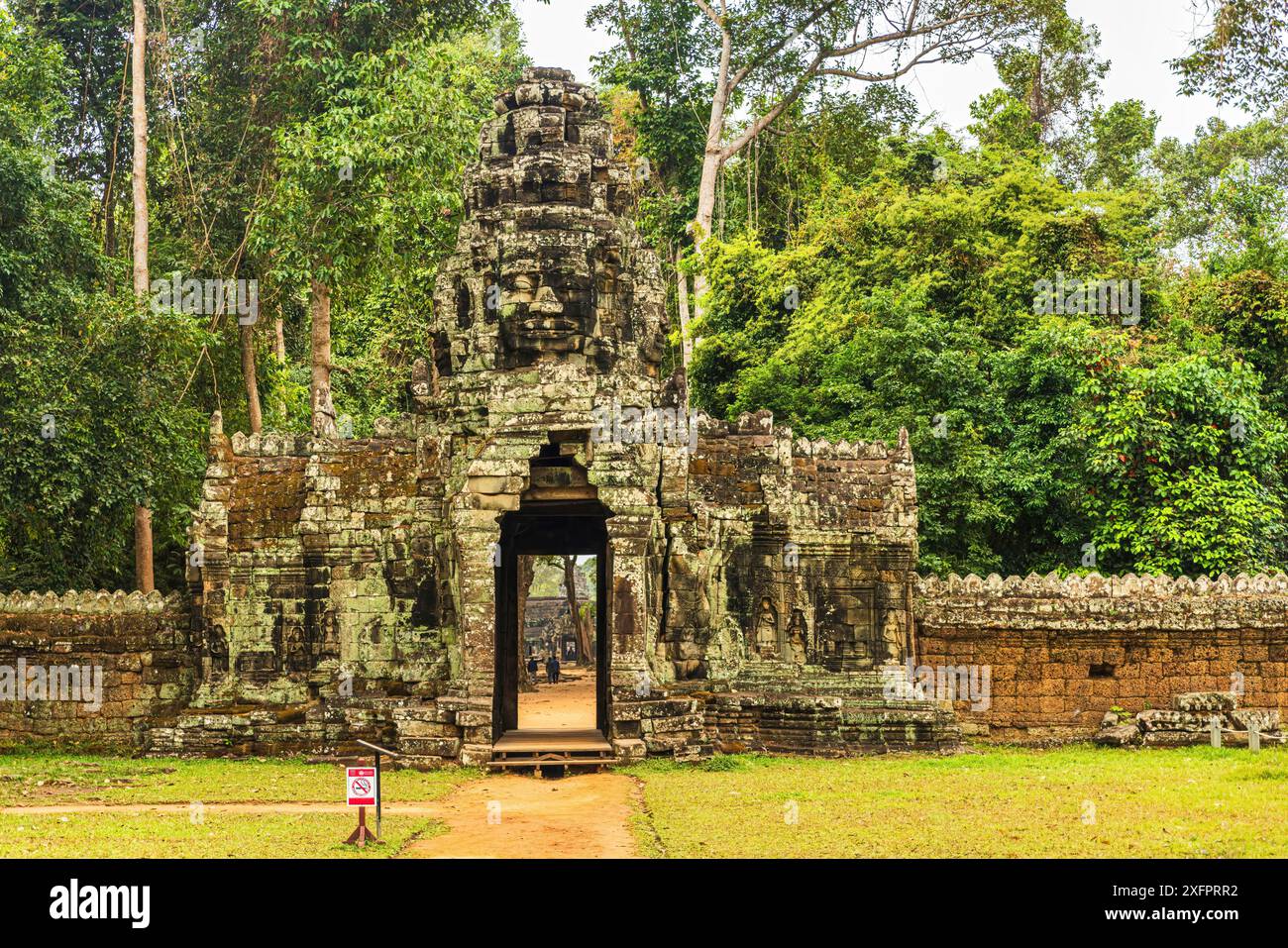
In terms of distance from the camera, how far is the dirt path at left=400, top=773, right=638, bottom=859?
36.7 ft

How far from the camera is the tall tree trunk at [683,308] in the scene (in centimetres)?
3071

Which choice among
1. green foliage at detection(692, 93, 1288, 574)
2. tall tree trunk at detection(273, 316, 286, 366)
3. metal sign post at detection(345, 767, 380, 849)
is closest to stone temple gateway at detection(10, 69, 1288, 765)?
green foliage at detection(692, 93, 1288, 574)

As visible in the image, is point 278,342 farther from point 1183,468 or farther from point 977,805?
point 977,805

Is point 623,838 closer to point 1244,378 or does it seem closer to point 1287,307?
point 1244,378

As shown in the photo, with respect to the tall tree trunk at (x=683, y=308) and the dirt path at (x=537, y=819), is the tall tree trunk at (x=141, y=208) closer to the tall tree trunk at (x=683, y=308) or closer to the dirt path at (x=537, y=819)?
the tall tree trunk at (x=683, y=308)

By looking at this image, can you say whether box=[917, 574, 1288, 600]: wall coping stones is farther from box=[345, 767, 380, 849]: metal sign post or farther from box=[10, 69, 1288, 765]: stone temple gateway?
box=[345, 767, 380, 849]: metal sign post

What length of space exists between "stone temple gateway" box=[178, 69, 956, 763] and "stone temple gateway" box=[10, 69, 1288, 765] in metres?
0.04

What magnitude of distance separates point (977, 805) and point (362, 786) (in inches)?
231

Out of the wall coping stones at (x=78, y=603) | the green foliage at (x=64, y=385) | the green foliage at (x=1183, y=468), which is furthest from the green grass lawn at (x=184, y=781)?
the green foliage at (x=1183, y=468)

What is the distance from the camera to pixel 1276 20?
14.4m

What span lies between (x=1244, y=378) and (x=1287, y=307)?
240 cm

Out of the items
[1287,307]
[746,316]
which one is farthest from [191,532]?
[1287,307]

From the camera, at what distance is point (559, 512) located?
18125 millimetres

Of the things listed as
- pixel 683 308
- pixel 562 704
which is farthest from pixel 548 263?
pixel 683 308
